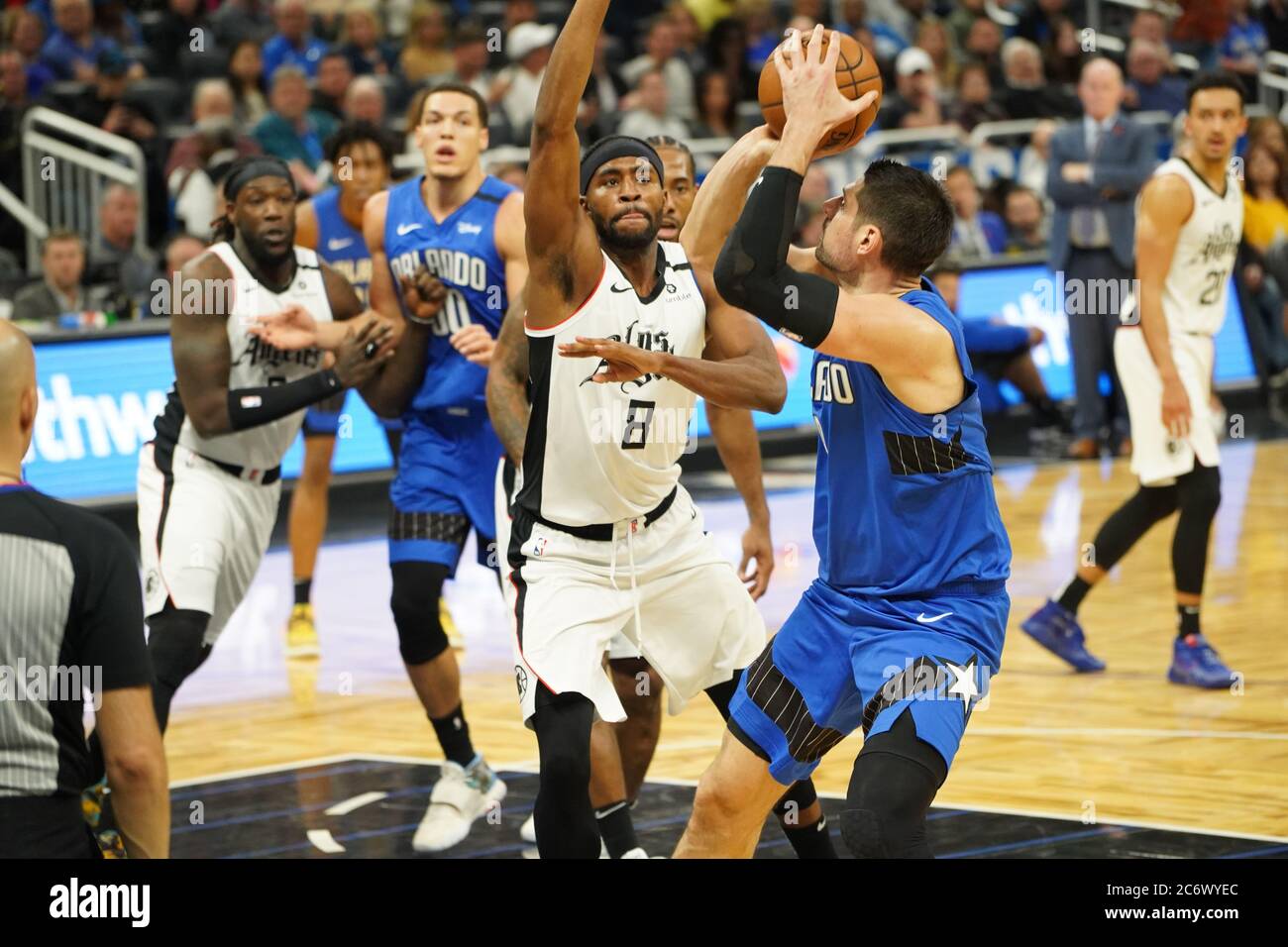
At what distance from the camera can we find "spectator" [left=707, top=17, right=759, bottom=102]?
57.1 feet

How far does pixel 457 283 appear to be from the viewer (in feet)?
22.7

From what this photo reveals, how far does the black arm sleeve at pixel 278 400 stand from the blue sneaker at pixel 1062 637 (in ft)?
11.1

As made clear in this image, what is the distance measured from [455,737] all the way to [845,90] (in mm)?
2679

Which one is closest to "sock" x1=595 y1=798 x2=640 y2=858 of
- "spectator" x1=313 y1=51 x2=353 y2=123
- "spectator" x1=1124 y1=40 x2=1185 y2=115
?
"spectator" x1=313 y1=51 x2=353 y2=123

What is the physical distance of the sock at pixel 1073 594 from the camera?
845cm

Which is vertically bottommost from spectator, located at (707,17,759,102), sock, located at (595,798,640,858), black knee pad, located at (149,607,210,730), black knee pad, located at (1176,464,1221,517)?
sock, located at (595,798,640,858)

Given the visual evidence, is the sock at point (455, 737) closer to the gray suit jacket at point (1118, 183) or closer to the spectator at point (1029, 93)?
the gray suit jacket at point (1118, 183)

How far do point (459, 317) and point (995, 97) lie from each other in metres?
13.0

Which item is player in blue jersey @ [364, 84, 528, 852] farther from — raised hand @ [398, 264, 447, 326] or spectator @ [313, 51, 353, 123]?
spectator @ [313, 51, 353, 123]

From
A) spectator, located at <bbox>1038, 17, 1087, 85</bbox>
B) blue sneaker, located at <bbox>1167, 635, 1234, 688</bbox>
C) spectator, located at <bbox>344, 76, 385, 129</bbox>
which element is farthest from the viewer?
spectator, located at <bbox>1038, 17, 1087, 85</bbox>

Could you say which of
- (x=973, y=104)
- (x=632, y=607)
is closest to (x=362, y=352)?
(x=632, y=607)

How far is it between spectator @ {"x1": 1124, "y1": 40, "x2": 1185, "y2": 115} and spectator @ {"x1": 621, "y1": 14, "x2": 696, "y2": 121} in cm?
429
